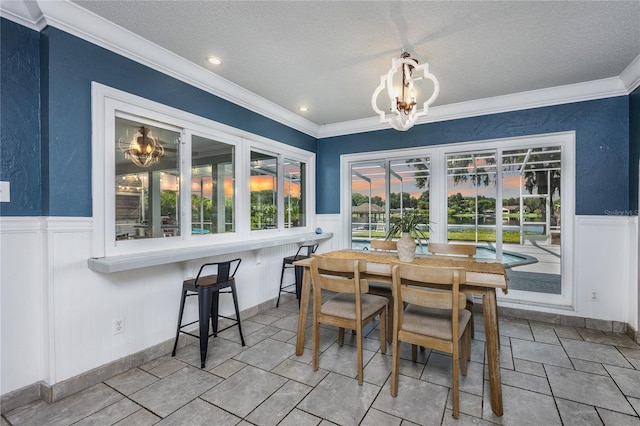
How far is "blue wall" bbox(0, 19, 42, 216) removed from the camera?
1926 millimetres

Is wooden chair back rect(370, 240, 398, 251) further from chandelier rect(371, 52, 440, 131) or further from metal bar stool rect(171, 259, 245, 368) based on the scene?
metal bar stool rect(171, 259, 245, 368)

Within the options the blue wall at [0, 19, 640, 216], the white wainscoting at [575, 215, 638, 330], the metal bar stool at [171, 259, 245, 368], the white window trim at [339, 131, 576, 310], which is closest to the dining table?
the metal bar stool at [171, 259, 245, 368]

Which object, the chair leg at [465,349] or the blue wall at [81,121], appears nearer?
the blue wall at [81,121]

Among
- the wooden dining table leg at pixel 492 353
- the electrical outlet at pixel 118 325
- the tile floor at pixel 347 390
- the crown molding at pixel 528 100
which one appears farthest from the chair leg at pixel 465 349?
the crown molding at pixel 528 100

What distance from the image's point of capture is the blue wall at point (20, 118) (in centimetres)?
193

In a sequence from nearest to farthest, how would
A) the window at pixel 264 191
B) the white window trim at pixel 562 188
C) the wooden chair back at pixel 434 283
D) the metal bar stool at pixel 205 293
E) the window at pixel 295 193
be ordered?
the wooden chair back at pixel 434 283 < the metal bar stool at pixel 205 293 < the white window trim at pixel 562 188 < the window at pixel 264 191 < the window at pixel 295 193

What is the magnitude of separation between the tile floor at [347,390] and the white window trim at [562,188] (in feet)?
2.19

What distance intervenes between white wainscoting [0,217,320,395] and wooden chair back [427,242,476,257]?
9.63 ft

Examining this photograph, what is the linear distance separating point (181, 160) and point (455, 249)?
2.96 meters

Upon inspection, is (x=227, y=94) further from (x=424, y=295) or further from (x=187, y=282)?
(x=424, y=295)

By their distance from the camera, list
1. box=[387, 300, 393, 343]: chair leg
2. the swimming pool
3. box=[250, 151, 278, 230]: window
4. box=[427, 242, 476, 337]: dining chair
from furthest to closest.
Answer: the swimming pool → box=[250, 151, 278, 230]: window → box=[427, 242, 476, 337]: dining chair → box=[387, 300, 393, 343]: chair leg

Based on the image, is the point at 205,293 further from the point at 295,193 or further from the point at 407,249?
the point at 295,193

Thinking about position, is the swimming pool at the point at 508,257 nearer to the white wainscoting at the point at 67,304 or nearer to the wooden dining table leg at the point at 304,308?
the white wainscoting at the point at 67,304

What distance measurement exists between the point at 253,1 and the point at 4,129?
1834 millimetres
